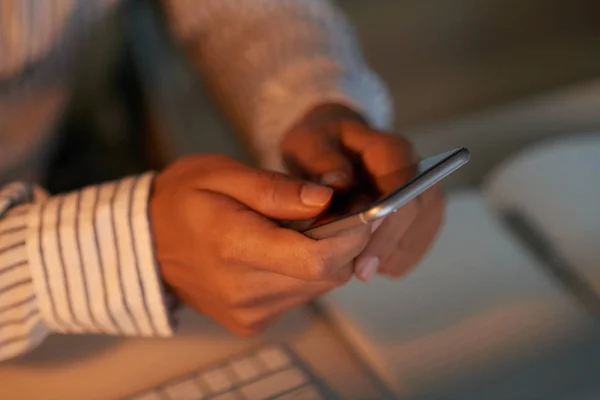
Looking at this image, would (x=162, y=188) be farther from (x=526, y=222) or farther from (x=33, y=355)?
(x=526, y=222)

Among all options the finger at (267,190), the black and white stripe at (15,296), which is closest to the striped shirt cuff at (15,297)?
the black and white stripe at (15,296)

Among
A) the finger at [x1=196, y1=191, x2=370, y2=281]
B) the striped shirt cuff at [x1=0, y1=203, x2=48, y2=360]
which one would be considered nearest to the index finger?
the finger at [x1=196, y1=191, x2=370, y2=281]

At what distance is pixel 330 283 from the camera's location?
14.1 inches

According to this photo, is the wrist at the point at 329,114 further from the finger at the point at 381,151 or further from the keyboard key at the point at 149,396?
the keyboard key at the point at 149,396

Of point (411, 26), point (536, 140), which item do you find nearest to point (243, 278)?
point (536, 140)

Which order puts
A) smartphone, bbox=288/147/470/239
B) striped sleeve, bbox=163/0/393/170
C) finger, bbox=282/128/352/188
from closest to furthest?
smartphone, bbox=288/147/470/239
finger, bbox=282/128/352/188
striped sleeve, bbox=163/0/393/170

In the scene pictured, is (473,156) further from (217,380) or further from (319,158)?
(217,380)

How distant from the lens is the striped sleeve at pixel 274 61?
0.51 meters

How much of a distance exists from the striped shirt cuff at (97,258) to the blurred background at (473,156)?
0.11 metres

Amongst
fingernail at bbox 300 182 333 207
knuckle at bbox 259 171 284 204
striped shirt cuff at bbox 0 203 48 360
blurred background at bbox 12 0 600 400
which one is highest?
striped shirt cuff at bbox 0 203 48 360

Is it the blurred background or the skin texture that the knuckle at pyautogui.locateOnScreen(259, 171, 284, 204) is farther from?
the blurred background

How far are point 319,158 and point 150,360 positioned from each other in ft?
0.49

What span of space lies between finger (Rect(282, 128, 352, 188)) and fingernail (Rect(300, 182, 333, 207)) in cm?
5

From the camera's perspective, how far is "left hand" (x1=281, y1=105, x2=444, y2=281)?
0.37m
